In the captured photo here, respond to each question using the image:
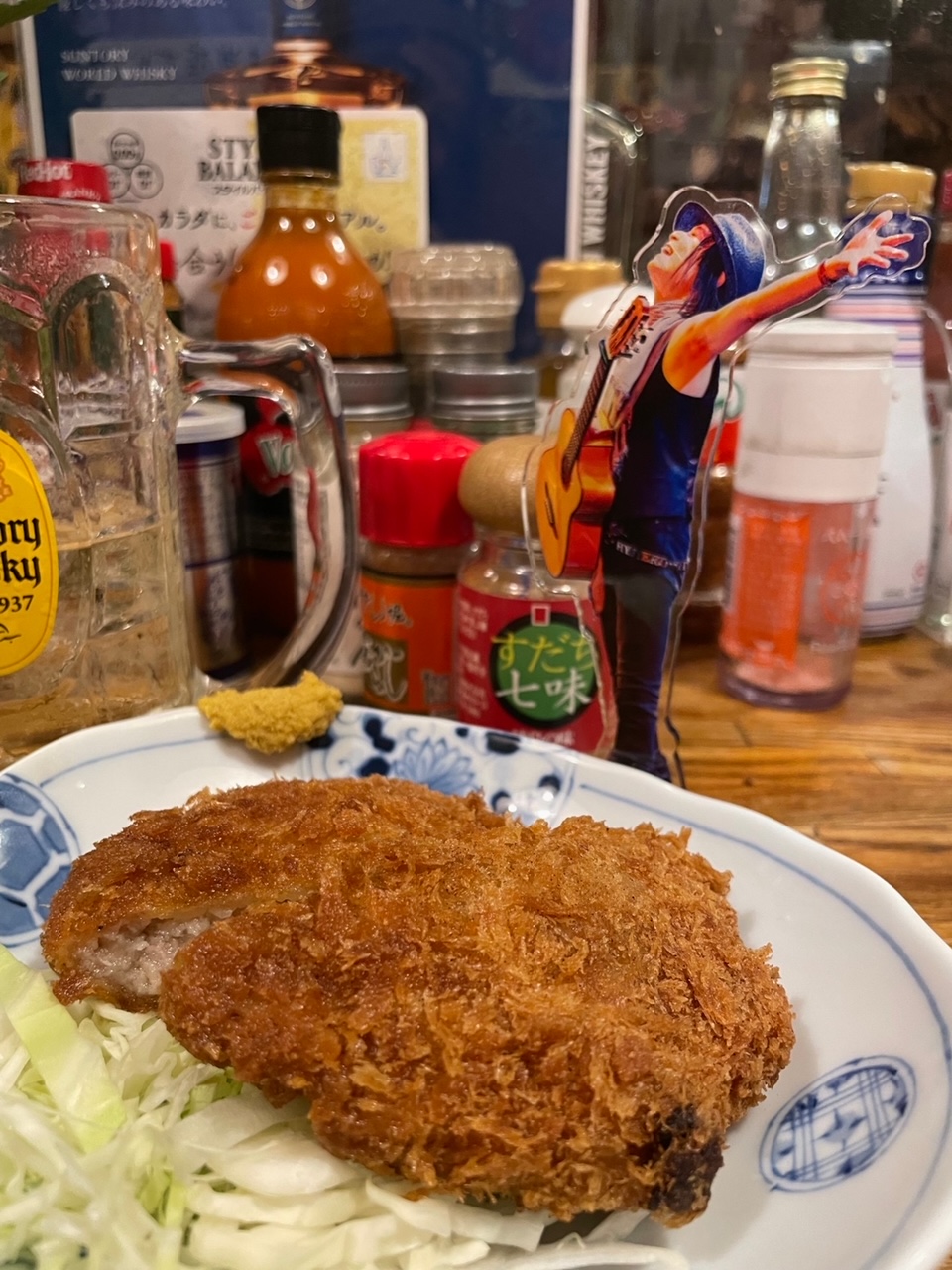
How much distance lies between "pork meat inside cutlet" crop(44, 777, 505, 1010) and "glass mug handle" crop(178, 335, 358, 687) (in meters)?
0.32

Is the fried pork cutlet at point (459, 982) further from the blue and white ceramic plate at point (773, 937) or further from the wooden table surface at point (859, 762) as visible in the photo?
the wooden table surface at point (859, 762)

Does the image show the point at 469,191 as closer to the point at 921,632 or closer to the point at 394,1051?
the point at 921,632

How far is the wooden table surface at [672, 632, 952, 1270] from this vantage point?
0.98 metres

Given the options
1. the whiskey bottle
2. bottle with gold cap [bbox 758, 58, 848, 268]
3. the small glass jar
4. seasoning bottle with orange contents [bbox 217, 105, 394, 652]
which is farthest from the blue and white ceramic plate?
the whiskey bottle

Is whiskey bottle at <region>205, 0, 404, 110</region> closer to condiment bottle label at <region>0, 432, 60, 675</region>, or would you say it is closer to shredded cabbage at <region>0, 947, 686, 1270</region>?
condiment bottle label at <region>0, 432, 60, 675</region>

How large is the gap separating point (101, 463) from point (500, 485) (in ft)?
1.27

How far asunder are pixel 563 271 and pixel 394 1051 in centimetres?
124

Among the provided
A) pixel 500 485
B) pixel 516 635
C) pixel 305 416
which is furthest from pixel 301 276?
pixel 516 635

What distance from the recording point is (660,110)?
1765 millimetres

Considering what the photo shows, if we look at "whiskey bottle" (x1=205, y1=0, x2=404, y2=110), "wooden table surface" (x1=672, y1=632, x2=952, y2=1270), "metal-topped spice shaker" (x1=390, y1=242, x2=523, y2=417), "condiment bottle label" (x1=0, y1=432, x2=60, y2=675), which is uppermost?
"whiskey bottle" (x1=205, y1=0, x2=404, y2=110)

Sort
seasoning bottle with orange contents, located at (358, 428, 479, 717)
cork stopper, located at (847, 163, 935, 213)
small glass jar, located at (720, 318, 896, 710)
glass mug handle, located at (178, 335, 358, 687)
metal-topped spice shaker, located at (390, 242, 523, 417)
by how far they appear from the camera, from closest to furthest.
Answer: glass mug handle, located at (178, 335, 358, 687)
seasoning bottle with orange contents, located at (358, 428, 479, 717)
small glass jar, located at (720, 318, 896, 710)
cork stopper, located at (847, 163, 935, 213)
metal-topped spice shaker, located at (390, 242, 523, 417)

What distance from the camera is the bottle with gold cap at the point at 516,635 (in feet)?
3.27

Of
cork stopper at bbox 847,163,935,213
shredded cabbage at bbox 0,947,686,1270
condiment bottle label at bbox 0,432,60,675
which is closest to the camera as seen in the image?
shredded cabbage at bbox 0,947,686,1270

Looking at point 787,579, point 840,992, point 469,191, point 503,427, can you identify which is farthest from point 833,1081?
point 469,191
